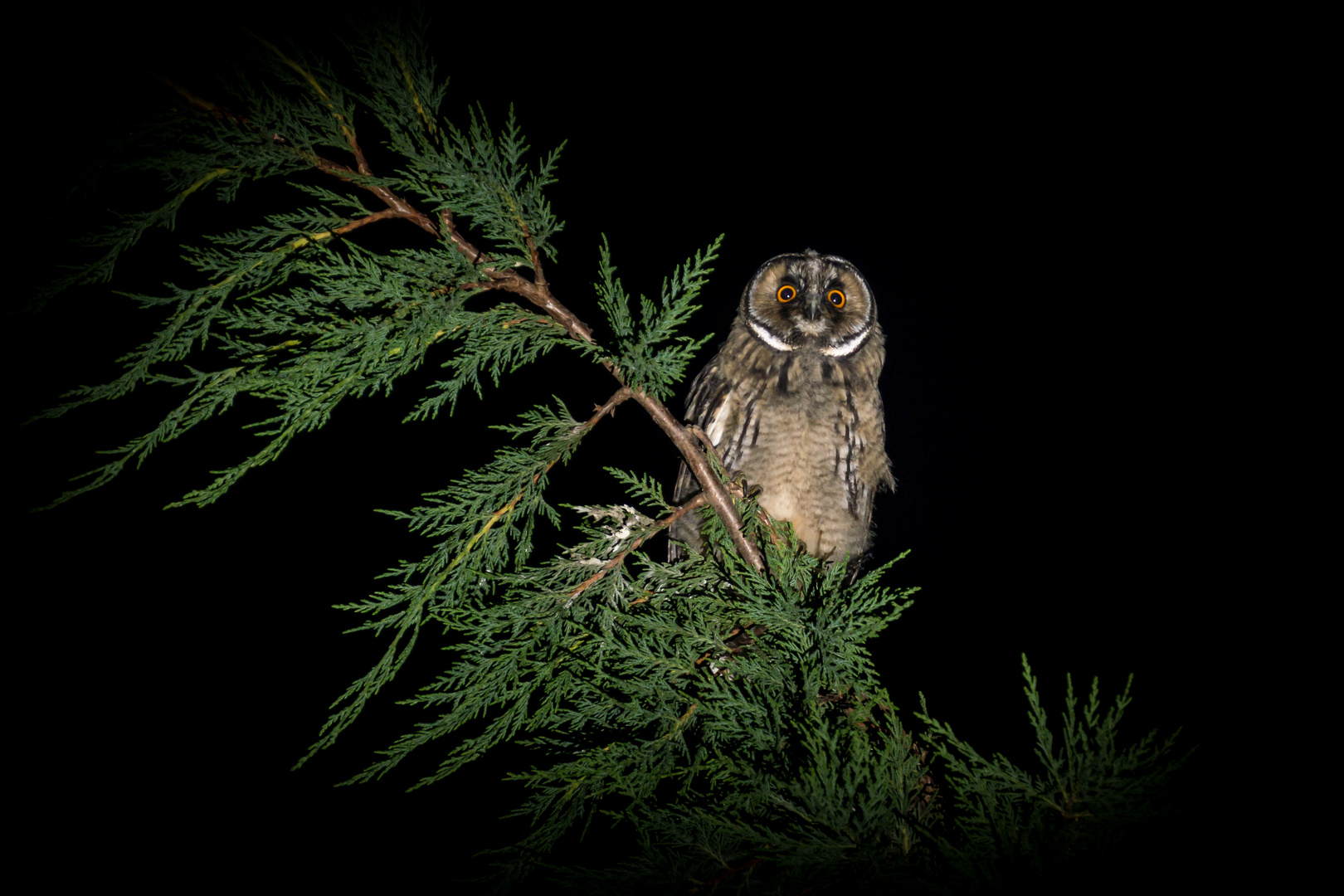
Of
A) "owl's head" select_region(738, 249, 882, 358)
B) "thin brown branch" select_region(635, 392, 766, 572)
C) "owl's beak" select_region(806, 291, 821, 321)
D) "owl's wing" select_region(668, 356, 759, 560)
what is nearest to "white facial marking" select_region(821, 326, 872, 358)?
"owl's head" select_region(738, 249, 882, 358)

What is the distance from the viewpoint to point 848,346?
202cm

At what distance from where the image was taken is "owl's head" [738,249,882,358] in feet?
6.46

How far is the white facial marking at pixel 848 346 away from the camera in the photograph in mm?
1987

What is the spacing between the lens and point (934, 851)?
2.10ft

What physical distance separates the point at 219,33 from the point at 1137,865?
4.32 feet

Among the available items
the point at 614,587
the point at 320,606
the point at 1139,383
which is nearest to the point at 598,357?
the point at 614,587

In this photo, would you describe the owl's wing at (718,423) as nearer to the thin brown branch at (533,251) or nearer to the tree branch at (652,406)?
the tree branch at (652,406)

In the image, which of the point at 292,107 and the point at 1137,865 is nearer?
the point at 1137,865

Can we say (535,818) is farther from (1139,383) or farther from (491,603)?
(1139,383)

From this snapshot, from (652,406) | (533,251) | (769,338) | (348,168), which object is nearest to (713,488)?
(652,406)

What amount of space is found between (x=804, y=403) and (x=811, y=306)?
1.15 feet

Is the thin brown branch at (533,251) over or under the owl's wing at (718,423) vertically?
over

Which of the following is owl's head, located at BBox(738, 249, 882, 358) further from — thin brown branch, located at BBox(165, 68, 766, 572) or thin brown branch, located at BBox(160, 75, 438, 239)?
thin brown branch, located at BBox(160, 75, 438, 239)

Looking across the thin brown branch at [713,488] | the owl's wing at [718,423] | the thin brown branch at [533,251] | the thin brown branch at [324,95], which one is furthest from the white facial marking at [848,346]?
the thin brown branch at [324,95]
